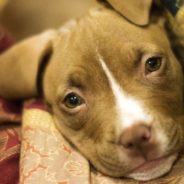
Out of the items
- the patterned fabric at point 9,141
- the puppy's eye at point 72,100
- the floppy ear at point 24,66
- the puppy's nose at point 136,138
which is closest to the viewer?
the puppy's nose at point 136,138

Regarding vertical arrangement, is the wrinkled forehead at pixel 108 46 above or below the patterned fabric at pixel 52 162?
above

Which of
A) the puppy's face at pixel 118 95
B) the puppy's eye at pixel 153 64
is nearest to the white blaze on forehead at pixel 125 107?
the puppy's face at pixel 118 95

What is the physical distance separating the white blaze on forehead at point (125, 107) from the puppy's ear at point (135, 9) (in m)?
0.27

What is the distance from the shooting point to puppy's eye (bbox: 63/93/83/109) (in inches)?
81.9

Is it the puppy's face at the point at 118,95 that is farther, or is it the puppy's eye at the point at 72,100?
the puppy's eye at the point at 72,100

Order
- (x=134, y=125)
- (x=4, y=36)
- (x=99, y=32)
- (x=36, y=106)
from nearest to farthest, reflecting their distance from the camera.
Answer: (x=134, y=125), (x=99, y=32), (x=36, y=106), (x=4, y=36)

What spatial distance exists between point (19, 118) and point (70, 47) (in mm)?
479

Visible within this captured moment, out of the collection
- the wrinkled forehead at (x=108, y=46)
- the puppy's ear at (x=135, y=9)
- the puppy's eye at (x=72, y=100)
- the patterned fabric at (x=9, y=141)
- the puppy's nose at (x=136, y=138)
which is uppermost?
the puppy's ear at (x=135, y=9)

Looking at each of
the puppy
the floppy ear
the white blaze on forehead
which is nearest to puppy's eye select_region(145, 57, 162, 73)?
the puppy

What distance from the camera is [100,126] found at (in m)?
1.93

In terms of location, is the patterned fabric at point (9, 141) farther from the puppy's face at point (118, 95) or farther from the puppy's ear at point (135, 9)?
the puppy's ear at point (135, 9)

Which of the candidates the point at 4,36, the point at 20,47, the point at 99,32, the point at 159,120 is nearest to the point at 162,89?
the point at 159,120

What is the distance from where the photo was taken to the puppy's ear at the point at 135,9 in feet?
6.93

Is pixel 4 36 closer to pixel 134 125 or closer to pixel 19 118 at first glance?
pixel 19 118
